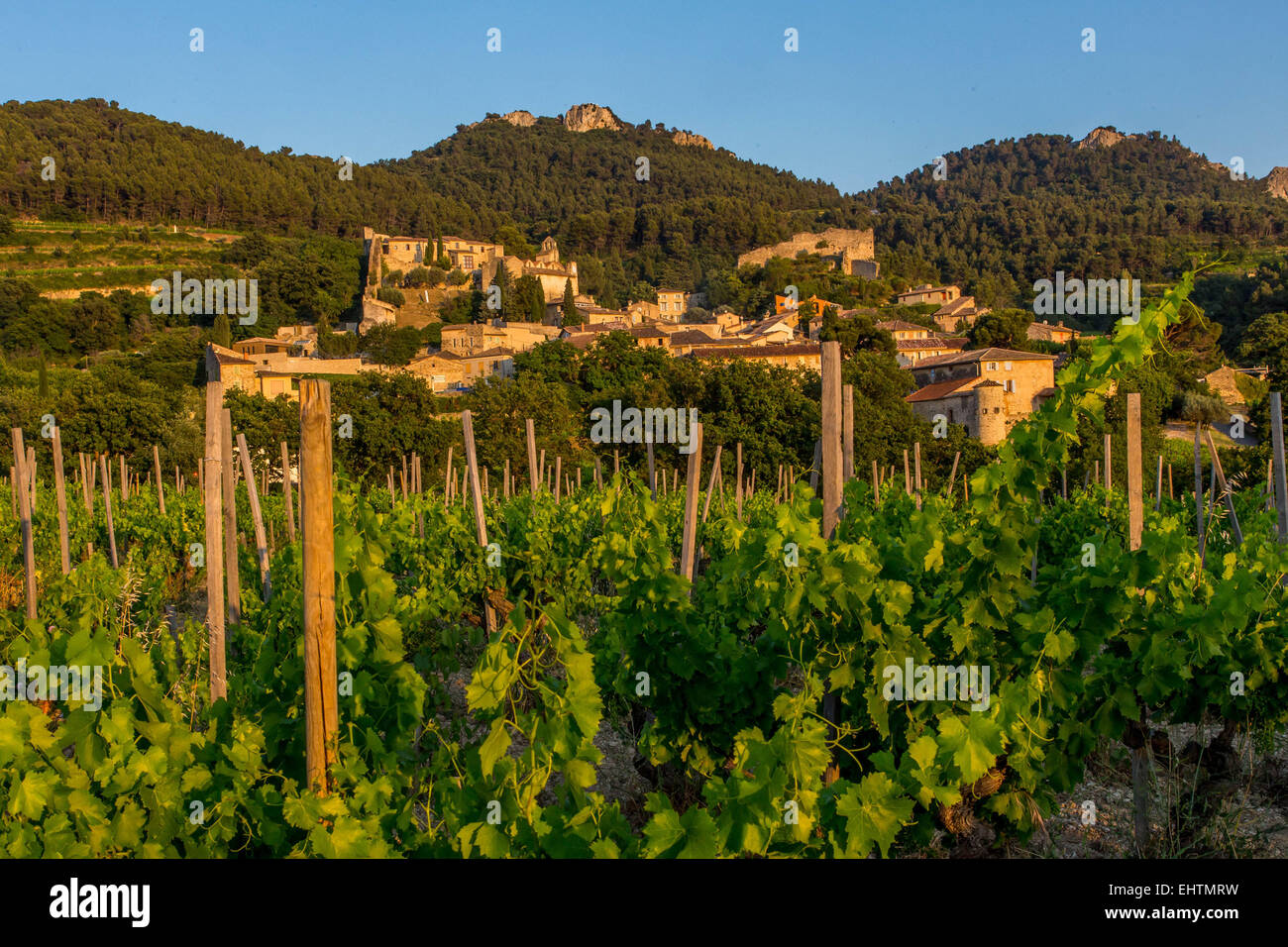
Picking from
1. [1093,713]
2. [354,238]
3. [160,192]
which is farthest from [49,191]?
[1093,713]

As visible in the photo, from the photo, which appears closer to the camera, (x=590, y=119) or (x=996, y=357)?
(x=996, y=357)

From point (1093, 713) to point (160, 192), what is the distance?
8545cm

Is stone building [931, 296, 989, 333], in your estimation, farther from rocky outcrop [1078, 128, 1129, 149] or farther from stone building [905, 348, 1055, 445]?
rocky outcrop [1078, 128, 1129, 149]

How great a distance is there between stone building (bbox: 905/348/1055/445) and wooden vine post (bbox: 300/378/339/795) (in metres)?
34.7

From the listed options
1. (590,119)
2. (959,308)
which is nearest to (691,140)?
(590,119)

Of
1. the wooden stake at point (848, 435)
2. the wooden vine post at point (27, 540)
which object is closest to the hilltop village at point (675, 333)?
the wooden vine post at point (27, 540)

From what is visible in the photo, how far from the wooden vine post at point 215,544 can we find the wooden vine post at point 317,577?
69.2 inches

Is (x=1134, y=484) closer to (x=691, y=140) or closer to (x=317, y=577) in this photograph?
(x=317, y=577)

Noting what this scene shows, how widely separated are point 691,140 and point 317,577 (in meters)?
156

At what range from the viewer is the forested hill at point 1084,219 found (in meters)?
71.3

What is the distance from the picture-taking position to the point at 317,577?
2322mm

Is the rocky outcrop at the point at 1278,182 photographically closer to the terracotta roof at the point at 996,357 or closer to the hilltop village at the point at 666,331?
the hilltop village at the point at 666,331

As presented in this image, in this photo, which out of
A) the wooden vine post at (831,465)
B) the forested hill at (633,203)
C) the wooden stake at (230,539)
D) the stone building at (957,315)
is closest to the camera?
the wooden vine post at (831,465)
